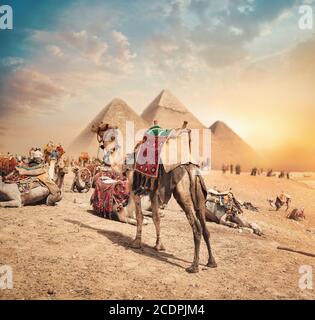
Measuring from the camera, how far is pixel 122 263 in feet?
17.4

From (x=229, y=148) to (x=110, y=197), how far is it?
121m

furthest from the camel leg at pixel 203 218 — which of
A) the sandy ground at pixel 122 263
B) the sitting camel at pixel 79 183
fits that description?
the sitting camel at pixel 79 183

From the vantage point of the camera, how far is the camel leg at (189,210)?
5.23 m

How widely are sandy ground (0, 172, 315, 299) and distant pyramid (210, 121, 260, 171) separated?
10798cm

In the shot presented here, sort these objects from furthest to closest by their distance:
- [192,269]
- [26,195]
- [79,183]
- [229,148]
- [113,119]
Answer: [229,148], [113,119], [79,183], [26,195], [192,269]

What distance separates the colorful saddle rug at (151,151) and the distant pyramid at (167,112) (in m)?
108

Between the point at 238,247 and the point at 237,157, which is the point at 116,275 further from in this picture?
the point at 237,157

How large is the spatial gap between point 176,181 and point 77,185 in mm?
8750

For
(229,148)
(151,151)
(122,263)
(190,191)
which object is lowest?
(122,263)

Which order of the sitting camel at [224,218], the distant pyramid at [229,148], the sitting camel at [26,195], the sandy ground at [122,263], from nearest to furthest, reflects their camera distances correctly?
the sandy ground at [122,263] → the sitting camel at [26,195] → the sitting camel at [224,218] → the distant pyramid at [229,148]

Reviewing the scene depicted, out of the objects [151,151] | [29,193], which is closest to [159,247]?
[151,151]

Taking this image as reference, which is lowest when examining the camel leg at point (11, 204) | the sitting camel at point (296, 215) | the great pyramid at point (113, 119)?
the sitting camel at point (296, 215)

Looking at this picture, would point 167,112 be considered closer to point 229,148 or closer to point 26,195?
point 229,148

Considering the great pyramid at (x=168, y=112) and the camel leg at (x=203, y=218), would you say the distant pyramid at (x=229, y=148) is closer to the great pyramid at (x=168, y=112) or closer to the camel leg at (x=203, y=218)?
the great pyramid at (x=168, y=112)
